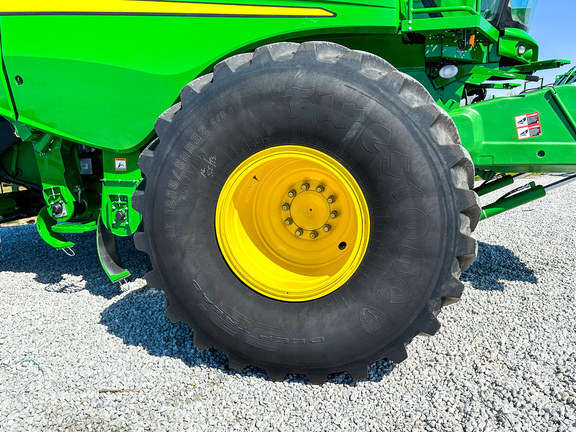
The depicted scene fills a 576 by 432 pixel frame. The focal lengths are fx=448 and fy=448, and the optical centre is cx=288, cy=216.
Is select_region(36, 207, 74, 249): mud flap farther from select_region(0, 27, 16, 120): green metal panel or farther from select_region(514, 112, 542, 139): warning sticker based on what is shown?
select_region(514, 112, 542, 139): warning sticker

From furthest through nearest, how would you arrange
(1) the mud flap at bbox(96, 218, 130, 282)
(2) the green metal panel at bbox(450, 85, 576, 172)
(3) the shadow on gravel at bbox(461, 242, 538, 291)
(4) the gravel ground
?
(3) the shadow on gravel at bbox(461, 242, 538, 291), (1) the mud flap at bbox(96, 218, 130, 282), (2) the green metal panel at bbox(450, 85, 576, 172), (4) the gravel ground

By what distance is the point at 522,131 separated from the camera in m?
2.55

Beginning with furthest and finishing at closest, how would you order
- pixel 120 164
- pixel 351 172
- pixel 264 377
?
pixel 120 164, pixel 264 377, pixel 351 172

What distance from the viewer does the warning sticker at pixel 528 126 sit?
254 centimetres

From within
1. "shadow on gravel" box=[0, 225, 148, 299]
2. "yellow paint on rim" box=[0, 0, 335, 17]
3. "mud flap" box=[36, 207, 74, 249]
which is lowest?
"shadow on gravel" box=[0, 225, 148, 299]

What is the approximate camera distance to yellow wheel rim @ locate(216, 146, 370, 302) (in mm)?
2086

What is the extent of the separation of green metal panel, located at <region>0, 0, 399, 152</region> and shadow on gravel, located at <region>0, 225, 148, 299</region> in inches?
48.6

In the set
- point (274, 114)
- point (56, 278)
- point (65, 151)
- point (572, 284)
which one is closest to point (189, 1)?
point (274, 114)

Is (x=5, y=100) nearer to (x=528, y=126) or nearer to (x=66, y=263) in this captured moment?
(x=66, y=263)

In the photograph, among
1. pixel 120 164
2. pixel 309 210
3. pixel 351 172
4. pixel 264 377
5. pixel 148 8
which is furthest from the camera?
pixel 120 164

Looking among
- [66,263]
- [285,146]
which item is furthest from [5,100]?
[285,146]

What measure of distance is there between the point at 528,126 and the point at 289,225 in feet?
4.87

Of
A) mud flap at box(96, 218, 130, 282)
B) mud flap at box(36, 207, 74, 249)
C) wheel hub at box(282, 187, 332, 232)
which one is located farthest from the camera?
mud flap at box(36, 207, 74, 249)

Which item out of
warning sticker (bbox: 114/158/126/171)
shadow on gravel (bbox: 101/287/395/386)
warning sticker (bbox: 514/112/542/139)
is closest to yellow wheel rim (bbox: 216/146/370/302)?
shadow on gravel (bbox: 101/287/395/386)
